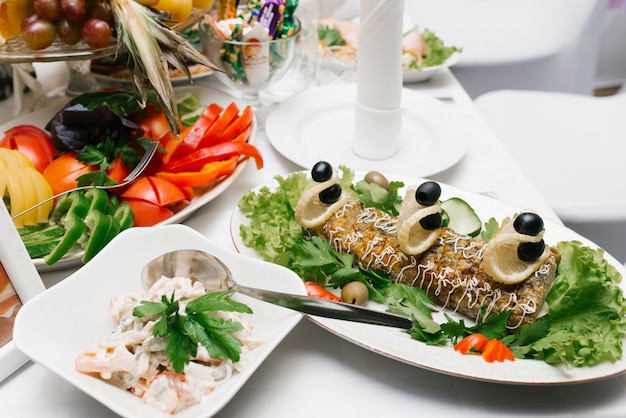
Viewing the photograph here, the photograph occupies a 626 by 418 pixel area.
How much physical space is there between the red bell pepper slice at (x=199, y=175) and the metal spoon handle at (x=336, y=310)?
0.40 meters

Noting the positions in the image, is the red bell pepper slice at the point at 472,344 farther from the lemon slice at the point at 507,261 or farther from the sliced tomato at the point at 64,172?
the sliced tomato at the point at 64,172

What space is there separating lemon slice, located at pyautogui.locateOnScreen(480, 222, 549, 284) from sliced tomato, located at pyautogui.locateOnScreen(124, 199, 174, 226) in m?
0.61

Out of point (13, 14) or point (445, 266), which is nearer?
point (445, 266)

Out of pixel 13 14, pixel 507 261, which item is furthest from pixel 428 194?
pixel 13 14

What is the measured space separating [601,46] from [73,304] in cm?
393

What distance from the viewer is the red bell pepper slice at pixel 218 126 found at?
1328mm

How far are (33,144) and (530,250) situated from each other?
3.33 ft

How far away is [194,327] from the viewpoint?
0.83 m

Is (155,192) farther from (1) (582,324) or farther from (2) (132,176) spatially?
(1) (582,324)

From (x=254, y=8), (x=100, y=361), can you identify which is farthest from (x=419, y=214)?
(x=254, y=8)

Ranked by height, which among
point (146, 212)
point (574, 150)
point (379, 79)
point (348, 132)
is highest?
point (379, 79)

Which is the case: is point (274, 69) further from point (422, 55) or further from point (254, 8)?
point (422, 55)

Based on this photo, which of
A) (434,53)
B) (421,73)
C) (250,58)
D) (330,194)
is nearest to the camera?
(330,194)

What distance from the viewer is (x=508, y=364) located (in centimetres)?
85
